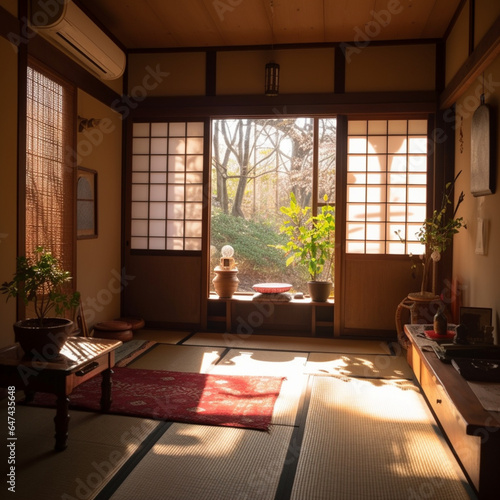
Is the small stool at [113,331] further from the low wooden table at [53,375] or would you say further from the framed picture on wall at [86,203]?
the low wooden table at [53,375]

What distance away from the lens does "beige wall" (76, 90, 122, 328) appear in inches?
185

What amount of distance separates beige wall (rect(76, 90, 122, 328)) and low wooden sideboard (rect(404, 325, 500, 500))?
331 cm

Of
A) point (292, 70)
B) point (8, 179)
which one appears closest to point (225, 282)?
point (292, 70)

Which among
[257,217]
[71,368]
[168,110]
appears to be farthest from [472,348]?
[257,217]

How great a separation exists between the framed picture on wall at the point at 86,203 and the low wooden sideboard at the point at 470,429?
332 centimetres

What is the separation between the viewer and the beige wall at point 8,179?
11.2 feet

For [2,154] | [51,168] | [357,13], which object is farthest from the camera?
[357,13]

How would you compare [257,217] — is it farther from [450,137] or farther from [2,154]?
[2,154]

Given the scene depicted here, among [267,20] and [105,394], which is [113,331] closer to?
[105,394]

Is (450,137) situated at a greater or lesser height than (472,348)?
greater

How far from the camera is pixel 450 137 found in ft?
16.3

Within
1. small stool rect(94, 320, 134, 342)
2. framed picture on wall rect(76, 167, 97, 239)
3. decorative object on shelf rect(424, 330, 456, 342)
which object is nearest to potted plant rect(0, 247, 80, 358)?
framed picture on wall rect(76, 167, 97, 239)

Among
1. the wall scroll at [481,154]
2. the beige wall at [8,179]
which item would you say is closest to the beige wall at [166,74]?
the beige wall at [8,179]

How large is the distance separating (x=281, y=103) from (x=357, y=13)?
1151 mm
